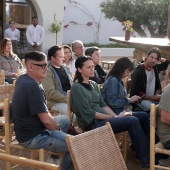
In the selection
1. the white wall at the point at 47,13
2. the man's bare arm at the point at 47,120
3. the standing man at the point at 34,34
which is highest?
the white wall at the point at 47,13

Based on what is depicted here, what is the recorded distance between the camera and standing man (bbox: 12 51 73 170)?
3049 millimetres

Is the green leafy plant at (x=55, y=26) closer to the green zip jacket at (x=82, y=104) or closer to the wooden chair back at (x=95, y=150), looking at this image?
the green zip jacket at (x=82, y=104)

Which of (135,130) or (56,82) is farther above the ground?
(56,82)

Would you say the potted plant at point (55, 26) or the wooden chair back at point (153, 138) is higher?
the potted plant at point (55, 26)

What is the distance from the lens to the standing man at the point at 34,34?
11.7 meters

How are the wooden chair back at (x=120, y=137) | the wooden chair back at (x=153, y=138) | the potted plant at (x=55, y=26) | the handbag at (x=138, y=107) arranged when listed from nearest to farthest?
1. the wooden chair back at (x=153, y=138)
2. the wooden chair back at (x=120, y=137)
3. the handbag at (x=138, y=107)
4. the potted plant at (x=55, y=26)

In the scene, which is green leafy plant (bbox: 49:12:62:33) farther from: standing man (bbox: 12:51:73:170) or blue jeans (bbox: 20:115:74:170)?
blue jeans (bbox: 20:115:74:170)

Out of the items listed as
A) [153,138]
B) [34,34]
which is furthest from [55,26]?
[153,138]

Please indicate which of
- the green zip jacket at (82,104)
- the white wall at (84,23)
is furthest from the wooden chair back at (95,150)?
the white wall at (84,23)

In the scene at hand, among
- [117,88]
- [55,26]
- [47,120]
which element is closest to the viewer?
[47,120]

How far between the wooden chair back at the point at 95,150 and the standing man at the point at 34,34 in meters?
9.02

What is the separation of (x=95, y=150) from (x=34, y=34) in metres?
9.29

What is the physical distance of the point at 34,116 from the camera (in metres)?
3.12

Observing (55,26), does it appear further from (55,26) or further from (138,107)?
(138,107)
